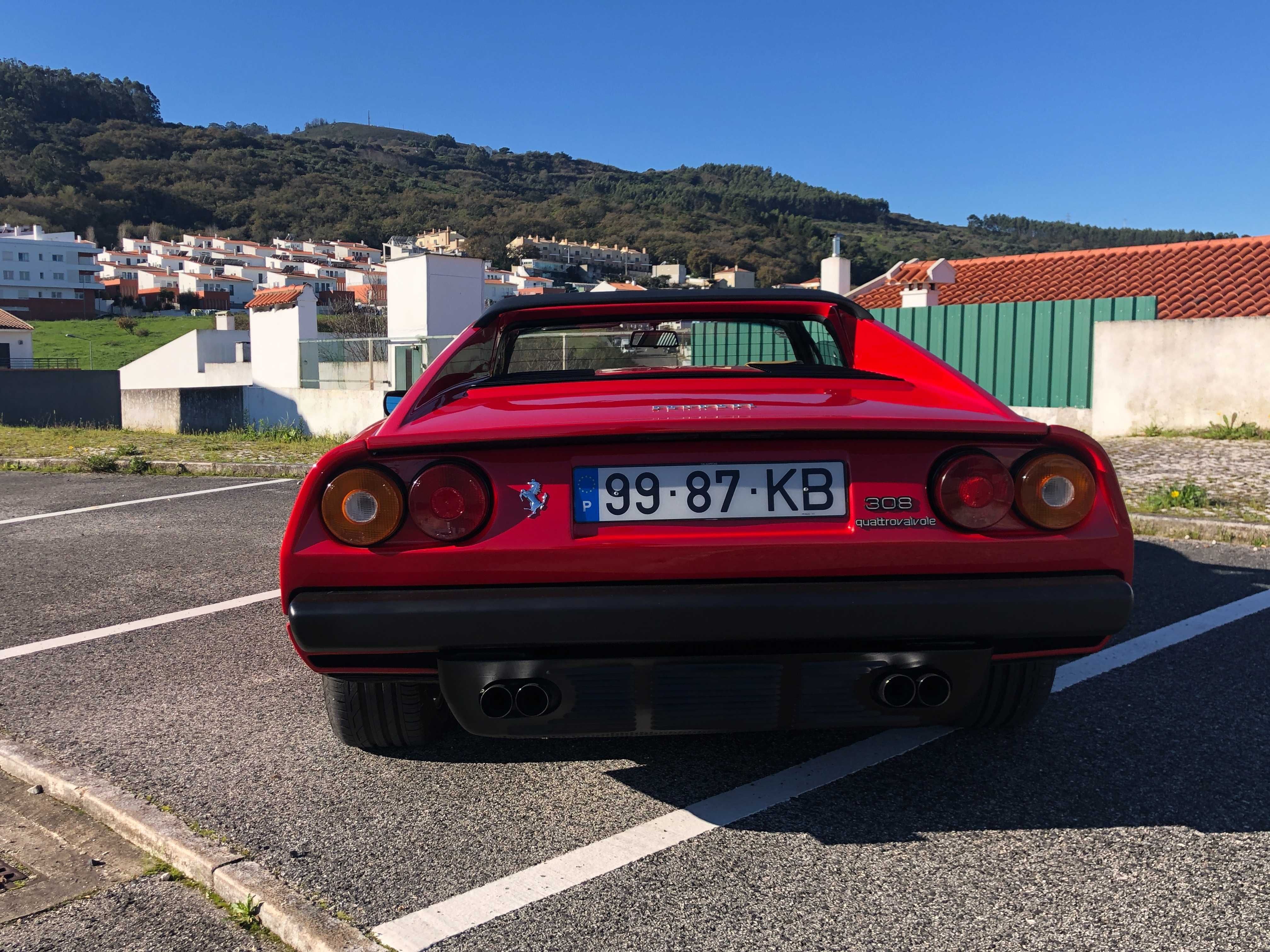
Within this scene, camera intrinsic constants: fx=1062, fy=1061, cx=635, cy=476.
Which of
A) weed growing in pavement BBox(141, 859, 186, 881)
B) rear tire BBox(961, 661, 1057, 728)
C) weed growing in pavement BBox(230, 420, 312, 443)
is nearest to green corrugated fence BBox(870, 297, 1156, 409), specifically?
weed growing in pavement BBox(230, 420, 312, 443)

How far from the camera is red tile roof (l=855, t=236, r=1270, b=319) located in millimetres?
20891

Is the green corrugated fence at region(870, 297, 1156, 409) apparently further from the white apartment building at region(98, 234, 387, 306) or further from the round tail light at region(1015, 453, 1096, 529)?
the white apartment building at region(98, 234, 387, 306)

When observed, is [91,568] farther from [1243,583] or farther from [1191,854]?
[1243,583]

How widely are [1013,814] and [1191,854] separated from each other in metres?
0.41

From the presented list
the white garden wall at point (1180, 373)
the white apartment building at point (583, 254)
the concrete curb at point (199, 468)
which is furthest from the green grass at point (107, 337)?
the white garden wall at point (1180, 373)

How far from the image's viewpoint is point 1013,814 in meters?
2.75

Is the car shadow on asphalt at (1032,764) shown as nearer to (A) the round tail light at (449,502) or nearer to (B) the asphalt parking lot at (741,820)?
(B) the asphalt parking lot at (741,820)

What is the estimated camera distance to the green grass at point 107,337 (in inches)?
2744

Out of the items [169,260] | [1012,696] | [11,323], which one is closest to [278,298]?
[1012,696]

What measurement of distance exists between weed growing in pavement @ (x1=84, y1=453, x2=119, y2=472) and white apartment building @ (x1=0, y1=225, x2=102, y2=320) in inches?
4339

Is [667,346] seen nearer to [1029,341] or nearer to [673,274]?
[1029,341]

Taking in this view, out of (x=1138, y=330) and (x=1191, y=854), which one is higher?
(x=1138, y=330)

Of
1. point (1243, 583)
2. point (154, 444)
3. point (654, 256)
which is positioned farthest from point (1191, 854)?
point (654, 256)

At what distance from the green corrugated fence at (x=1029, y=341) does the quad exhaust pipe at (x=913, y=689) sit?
14.6 meters
